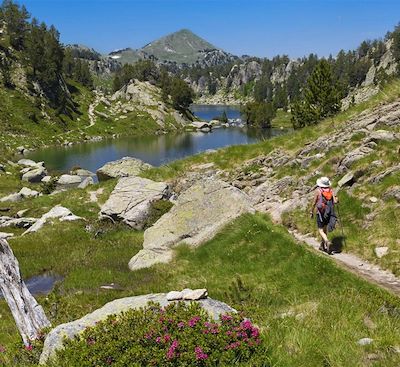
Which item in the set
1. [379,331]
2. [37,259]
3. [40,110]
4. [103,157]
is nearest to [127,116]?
[40,110]

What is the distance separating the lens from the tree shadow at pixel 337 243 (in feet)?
64.7

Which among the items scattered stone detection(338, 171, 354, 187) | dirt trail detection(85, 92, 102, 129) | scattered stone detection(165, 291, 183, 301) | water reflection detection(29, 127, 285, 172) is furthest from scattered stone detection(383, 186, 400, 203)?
dirt trail detection(85, 92, 102, 129)

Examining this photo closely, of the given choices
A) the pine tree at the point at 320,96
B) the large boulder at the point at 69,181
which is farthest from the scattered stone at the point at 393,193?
the pine tree at the point at 320,96

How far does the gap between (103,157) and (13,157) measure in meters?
21.1

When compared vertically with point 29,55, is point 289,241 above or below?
below

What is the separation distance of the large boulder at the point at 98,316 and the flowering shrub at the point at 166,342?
1.50ft

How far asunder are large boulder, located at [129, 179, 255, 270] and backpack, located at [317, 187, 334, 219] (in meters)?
5.20

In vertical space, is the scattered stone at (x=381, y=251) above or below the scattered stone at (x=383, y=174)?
below

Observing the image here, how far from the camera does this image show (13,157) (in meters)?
102

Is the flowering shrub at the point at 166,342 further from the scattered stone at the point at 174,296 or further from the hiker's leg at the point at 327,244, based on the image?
the hiker's leg at the point at 327,244

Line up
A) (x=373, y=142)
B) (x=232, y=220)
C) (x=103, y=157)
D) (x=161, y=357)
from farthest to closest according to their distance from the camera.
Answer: (x=103, y=157) → (x=373, y=142) → (x=232, y=220) → (x=161, y=357)

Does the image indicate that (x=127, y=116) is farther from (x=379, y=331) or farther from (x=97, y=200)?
(x=379, y=331)

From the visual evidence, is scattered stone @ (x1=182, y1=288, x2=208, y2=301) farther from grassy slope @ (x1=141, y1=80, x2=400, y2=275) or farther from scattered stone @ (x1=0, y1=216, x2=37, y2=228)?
scattered stone @ (x1=0, y1=216, x2=37, y2=228)

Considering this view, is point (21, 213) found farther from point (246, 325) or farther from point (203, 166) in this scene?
point (246, 325)
